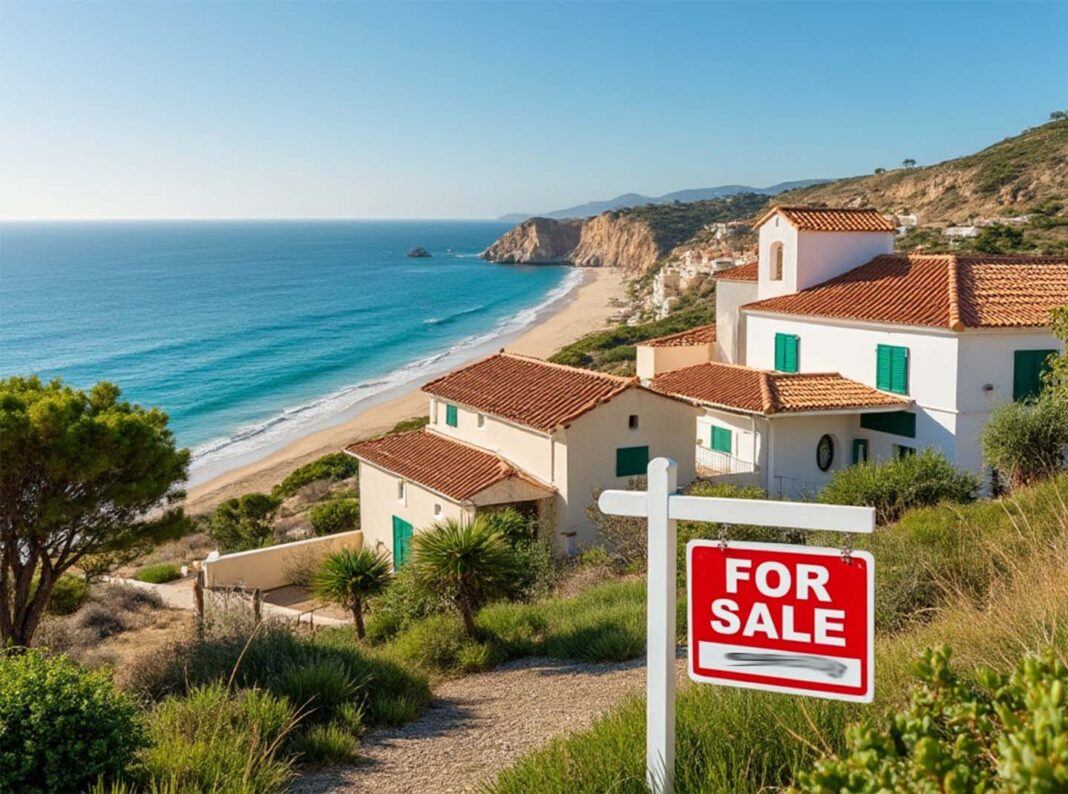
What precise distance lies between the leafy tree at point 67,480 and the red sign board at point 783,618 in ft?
40.9

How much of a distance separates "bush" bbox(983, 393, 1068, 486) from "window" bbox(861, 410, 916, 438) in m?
5.27

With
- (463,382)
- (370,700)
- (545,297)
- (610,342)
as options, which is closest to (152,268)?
(545,297)

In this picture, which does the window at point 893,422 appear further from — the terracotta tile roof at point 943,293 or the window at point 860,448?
the terracotta tile roof at point 943,293

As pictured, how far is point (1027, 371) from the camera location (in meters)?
21.5

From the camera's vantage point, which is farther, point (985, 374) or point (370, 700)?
point (985, 374)

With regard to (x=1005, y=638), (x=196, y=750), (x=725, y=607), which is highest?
(x=725, y=607)

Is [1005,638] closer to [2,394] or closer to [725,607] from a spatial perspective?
[725,607]

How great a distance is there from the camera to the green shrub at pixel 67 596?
64.3 feet

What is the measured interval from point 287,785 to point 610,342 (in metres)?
57.1

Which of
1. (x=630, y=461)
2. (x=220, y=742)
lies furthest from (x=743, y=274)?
(x=220, y=742)

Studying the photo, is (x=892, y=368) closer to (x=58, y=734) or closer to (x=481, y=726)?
(x=481, y=726)

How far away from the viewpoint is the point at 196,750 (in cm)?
614

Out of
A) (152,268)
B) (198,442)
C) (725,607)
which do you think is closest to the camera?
(725,607)

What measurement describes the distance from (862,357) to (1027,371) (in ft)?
11.7
